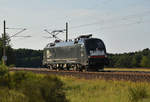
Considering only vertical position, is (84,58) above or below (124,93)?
above

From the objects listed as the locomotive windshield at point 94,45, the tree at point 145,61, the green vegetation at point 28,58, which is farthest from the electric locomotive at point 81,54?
the tree at point 145,61

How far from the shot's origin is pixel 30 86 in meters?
12.7

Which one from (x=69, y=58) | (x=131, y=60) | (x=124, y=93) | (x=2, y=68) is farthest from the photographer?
(x=131, y=60)

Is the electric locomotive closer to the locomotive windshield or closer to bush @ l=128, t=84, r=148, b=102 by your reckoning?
the locomotive windshield

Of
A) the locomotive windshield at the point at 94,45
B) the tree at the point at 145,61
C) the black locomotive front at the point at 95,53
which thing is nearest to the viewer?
the black locomotive front at the point at 95,53

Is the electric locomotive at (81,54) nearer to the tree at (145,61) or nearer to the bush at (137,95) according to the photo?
the bush at (137,95)

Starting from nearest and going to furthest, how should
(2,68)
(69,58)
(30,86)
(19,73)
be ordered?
(30,86) → (19,73) → (2,68) → (69,58)

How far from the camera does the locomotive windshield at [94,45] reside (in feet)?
117

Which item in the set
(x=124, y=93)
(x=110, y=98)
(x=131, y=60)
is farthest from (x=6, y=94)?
(x=131, y=60)

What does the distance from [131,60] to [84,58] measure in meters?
87.4

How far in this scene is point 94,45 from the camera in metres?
36.2

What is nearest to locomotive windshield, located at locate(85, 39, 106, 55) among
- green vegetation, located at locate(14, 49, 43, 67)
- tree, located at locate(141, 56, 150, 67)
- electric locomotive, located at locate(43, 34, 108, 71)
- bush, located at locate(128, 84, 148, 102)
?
electric locomotive, located at locate(43, 34, 108, 71)

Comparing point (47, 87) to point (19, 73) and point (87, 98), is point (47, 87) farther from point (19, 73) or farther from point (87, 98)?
point (19, 73)

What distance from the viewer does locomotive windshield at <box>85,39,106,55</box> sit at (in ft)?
117
